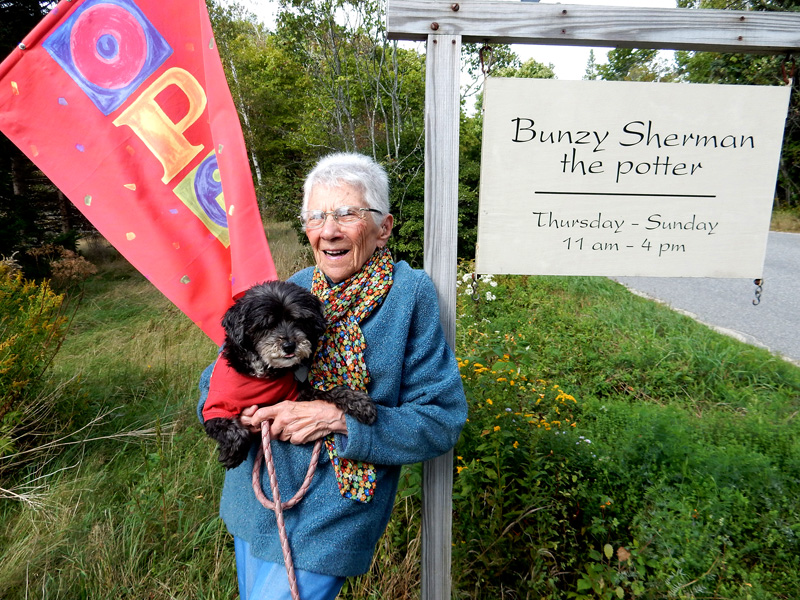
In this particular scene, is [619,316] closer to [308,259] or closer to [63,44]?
[308,259]

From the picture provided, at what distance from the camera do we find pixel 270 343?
1250 millimetres

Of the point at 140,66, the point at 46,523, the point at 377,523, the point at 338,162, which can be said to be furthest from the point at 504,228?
the point at 46,523

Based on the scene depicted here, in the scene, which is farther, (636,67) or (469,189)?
(636,67)

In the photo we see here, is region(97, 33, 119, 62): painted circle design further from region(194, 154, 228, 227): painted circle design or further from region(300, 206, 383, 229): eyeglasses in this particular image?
region(300, 206, 383, 229): eyeglasses

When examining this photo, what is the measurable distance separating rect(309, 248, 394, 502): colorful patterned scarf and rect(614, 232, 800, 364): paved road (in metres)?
5.17

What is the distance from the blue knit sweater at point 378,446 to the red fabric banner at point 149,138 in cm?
47

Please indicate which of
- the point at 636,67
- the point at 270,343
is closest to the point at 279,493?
the point at 270,343

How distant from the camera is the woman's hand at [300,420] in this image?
134cm

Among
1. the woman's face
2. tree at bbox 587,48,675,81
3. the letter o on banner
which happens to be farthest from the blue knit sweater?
tree at bbox 587,48,675,81

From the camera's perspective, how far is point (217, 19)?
556 inches

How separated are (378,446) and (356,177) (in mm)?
868

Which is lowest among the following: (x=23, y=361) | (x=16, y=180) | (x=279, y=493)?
(x=23, y=361)

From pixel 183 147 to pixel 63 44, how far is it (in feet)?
1.40

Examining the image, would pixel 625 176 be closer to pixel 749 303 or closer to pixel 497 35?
pixel 497 35
